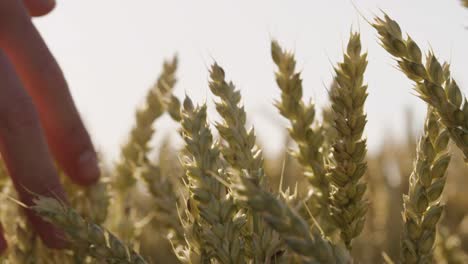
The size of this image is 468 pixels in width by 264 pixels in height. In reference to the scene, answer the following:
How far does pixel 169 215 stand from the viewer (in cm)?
112

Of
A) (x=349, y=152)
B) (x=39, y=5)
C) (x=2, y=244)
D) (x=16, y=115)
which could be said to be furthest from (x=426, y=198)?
(x=39, y=5)

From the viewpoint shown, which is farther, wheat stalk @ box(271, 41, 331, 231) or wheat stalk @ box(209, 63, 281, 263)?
wheat stalk @ box(271, 41, 331, 231)

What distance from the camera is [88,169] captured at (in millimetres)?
1325

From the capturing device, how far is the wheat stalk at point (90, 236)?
752 millimetres

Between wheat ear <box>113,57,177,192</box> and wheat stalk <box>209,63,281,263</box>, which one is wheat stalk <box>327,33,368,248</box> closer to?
wheat stalk <box>209,63,281,263</box>

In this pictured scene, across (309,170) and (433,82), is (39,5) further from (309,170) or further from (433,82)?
(433,82)

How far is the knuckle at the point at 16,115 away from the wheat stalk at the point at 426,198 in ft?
2.78

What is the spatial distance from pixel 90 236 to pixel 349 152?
33cm

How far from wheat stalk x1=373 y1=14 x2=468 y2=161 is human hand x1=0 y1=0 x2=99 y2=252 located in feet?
2.31

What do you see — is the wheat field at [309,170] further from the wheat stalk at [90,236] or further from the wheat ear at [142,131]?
the wheat ear at [142,131]

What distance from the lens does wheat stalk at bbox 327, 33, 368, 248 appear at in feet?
2.52

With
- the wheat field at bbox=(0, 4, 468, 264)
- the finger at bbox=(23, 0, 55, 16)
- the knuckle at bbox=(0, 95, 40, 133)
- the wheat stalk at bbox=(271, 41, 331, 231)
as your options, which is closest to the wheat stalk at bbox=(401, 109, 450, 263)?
the wheat field at bbox=(0, 4, 468, 264)

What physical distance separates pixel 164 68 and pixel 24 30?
0.35 metres

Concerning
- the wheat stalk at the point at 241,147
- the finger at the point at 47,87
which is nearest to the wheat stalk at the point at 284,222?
the wheat stalk at the point at 241,147
